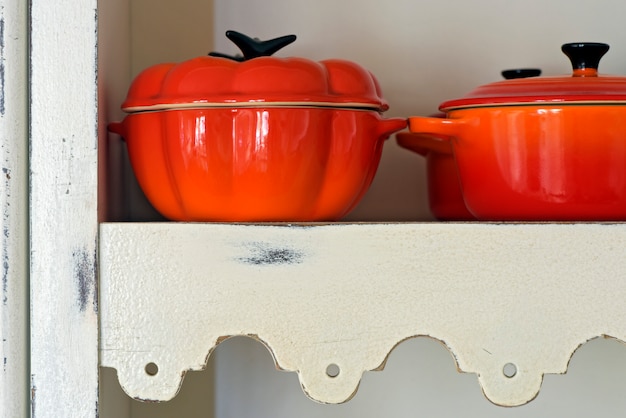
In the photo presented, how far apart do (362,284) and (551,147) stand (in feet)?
0.58

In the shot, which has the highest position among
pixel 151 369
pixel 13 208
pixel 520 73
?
pixel 520 73

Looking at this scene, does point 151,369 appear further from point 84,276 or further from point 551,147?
point 551,147

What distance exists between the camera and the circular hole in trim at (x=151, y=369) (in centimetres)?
56

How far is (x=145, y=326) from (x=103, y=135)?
0.49 feet

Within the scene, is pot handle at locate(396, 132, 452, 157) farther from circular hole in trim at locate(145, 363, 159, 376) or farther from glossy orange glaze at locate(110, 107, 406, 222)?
circular hole in trim at locate(145, 363, 159, 376)

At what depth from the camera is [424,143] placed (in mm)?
708

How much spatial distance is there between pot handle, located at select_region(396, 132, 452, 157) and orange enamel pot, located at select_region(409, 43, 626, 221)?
86mm

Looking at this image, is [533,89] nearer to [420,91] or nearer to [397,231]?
[397,231]

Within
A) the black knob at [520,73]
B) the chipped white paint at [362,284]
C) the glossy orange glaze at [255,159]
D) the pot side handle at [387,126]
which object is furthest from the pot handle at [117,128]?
the black knob at [520,73]

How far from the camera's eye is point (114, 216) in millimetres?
636

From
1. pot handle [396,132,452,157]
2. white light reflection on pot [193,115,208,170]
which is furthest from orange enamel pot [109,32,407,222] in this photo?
pot handle [396,132,452,157]

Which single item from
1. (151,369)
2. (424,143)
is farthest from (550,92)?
(151,369)

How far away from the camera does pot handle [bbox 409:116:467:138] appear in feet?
1.99

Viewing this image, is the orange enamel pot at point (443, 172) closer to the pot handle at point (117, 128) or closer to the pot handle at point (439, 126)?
the pot handle at point (439, 126)
